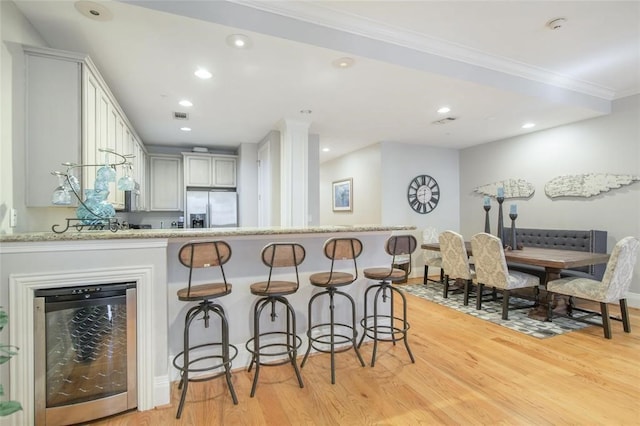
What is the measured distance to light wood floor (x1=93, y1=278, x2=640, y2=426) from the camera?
6.09ft

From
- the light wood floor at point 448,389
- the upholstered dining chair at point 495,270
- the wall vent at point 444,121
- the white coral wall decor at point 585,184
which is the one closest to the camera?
the light wood floor at point 448,389

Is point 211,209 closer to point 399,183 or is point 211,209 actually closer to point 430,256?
point 399,183

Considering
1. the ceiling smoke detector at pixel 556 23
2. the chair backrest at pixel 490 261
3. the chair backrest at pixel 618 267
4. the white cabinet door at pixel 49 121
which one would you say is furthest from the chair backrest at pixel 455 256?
the white cabinet door at pixel 49 121

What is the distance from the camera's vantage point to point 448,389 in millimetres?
2148

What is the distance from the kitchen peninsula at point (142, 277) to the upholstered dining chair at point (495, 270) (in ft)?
5.57

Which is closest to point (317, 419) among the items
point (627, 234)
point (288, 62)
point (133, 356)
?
point (133, 356)

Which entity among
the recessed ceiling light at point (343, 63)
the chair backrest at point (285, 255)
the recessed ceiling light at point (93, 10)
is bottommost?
the chair backrest at point (285, 255)

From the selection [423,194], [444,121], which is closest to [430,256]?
Answer: [423,194]

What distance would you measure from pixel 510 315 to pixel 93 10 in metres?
4.85

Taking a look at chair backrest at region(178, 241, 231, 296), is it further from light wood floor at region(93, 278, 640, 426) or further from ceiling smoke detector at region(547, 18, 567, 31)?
ceiling smoke detector at region(547, 18, 567, 31)

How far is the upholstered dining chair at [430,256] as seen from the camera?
501 cm

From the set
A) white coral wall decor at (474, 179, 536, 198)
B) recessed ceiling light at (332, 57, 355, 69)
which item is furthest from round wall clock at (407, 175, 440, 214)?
recessed ceiling light at (332, 57, 355, 69)

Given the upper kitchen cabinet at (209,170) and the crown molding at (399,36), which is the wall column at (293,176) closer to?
the crown molding at (399,36)

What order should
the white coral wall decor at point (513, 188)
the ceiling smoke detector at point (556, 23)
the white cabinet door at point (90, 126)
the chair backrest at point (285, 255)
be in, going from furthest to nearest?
the white coral wall decor at point (513, 188) < the ceiling smoke detector at point (556, 23) < the white cabinet door at point (90, 126) < the chair backrest at point (285, 255)
